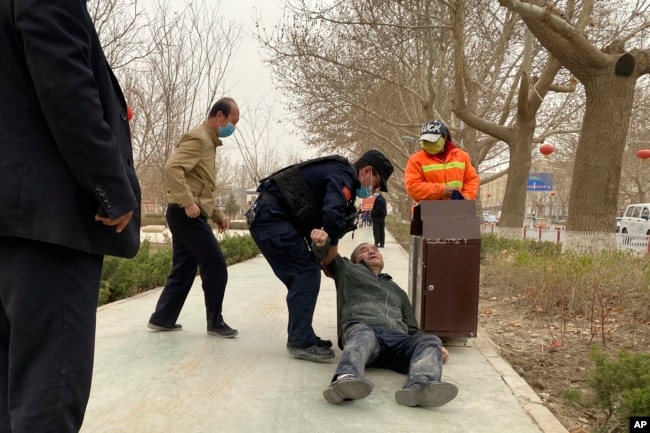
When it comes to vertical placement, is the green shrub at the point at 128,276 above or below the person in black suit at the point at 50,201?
below

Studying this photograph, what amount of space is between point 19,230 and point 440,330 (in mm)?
3149

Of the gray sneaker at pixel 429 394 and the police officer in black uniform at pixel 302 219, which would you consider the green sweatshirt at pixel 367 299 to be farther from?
the gray sneaker at pixel 429 394

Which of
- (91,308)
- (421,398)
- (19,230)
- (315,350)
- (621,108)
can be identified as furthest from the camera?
(621,108)

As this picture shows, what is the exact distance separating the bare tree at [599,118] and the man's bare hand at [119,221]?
7.42 metres


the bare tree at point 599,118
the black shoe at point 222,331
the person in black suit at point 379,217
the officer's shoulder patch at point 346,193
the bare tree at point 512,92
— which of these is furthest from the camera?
the person in black suit at point 379,217

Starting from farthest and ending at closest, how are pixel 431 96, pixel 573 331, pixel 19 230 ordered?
pixel 431 96 < pixel 573 331 < pixel 19 230

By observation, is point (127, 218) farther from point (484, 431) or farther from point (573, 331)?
point (573, 331)

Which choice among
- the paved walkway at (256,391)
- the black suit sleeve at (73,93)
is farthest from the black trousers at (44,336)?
the paved walkway at (256,391)

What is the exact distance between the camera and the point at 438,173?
177 inches

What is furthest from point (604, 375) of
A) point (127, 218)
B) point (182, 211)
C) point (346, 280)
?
point (182, 211)

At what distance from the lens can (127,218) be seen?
5.75 feet

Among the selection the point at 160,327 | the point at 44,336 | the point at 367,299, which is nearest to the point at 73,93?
the point at 44,336

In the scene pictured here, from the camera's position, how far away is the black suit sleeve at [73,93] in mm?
1535

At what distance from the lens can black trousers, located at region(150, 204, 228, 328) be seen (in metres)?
3.95
